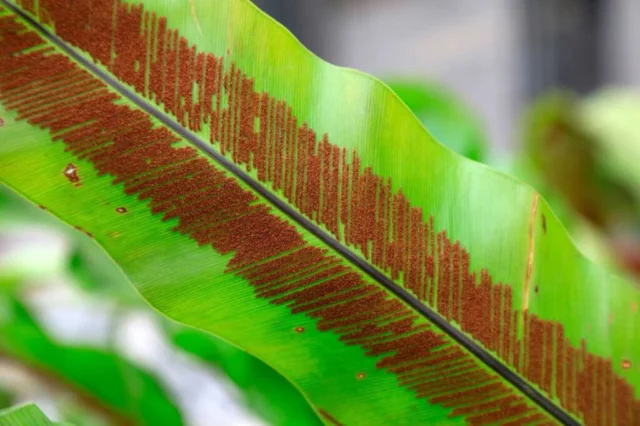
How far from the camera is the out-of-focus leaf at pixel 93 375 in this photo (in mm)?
492

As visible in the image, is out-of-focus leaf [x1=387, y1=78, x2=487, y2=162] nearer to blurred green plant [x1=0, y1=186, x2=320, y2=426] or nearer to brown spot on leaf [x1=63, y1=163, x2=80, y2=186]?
blurred green plant [x1=0, y1=186, x2=320, y2=426]

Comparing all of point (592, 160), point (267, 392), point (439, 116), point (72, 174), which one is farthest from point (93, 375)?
point (592, 160)

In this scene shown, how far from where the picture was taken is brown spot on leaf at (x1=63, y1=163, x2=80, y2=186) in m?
0.29

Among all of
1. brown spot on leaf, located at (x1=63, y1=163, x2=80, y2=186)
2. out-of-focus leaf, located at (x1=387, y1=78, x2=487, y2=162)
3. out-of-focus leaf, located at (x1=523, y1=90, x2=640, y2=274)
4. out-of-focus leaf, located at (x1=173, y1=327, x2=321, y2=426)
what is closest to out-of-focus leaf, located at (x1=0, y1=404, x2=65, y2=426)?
brown spot on leaf, located at (x1=63, y1=163, x2=80, y2=186)

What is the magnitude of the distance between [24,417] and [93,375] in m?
0.25

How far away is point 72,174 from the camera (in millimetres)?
288

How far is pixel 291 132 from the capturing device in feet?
0.98

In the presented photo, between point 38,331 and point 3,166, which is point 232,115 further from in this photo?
point 38,331

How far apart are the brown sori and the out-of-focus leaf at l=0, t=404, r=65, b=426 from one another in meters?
0.15

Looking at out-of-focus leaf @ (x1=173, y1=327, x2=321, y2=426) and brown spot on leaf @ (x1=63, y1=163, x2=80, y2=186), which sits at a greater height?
brown spot on leaf @ (x1=63, y1=163, x2=80, y2=186)

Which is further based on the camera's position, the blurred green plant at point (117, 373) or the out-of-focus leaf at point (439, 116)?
the out-of-focus leaf at point (439, 116)

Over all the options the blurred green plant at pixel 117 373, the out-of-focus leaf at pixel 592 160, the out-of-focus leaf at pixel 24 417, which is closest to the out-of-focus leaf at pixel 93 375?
the blurred green plant at pixel 117 373

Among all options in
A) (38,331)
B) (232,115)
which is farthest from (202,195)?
(38,331)

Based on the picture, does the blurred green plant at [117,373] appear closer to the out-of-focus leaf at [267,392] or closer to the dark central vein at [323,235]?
the out-of-focus leaf at [267,392]
